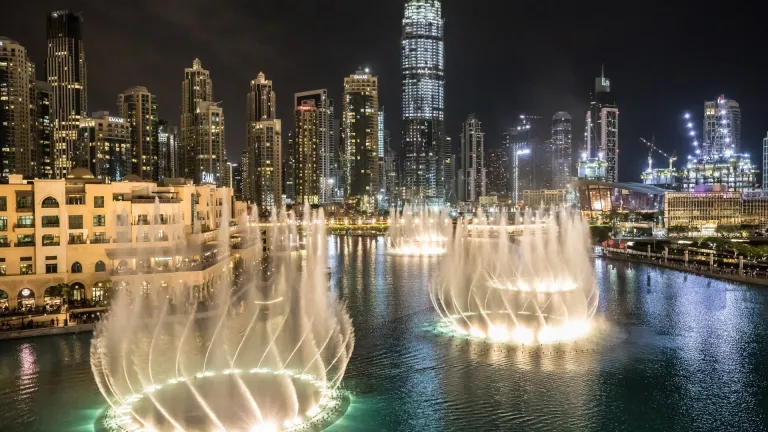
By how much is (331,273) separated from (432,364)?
29.2 m

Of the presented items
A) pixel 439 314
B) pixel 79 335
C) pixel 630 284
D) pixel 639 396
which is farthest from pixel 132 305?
pixel 630 284

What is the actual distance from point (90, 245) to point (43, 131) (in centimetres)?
10420

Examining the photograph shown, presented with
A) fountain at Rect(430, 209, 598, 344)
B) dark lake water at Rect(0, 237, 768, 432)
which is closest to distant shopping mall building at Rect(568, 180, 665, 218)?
fountain at Rect(430, 209, 598, 344)

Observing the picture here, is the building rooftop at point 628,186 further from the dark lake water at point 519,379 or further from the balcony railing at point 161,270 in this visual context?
the balcony railing at point 161,270

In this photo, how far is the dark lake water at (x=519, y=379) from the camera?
1955cm

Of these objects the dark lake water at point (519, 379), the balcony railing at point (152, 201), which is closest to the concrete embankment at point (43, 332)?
the dark lake water at point (519, 379)

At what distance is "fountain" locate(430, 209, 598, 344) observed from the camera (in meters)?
30.3

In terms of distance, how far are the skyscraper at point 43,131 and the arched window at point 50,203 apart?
96.8m

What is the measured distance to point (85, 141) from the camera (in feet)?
420

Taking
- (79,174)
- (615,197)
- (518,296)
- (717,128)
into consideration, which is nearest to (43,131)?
(79,174)

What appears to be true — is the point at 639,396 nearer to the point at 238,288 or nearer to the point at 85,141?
the point at 238,288

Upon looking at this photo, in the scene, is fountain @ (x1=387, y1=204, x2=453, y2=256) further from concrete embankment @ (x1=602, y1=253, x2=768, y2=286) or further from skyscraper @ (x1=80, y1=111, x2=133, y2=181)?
skyscraper @ (x1=80, y1=111, x2=133, y2=181)

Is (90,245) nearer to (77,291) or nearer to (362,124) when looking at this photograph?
(77,291)

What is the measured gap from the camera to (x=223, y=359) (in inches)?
1001
